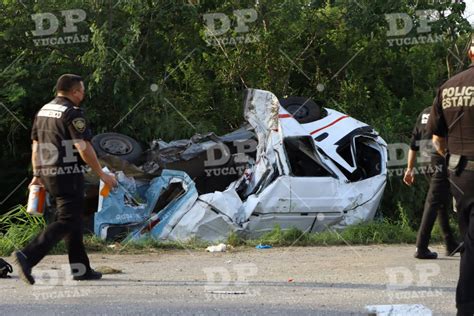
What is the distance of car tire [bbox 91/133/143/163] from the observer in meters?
10.3

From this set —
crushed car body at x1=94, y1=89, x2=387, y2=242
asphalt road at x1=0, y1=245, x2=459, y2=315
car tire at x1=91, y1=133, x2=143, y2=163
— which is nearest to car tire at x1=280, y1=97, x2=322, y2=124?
crushed car body at x1=94, y1=89, x2=387, y2=242

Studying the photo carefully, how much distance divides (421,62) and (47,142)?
29.8ft

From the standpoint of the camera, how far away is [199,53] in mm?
13016

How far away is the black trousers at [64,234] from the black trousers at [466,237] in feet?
10.5

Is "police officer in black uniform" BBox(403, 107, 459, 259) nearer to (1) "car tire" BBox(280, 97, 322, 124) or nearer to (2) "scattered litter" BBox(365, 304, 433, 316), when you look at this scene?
(2) "scattered litter" BBox(365, 304, 433, 316)

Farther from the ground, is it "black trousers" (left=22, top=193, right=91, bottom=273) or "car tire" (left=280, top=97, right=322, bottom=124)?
"car tire" (left=280, top=97, right=322, bottom=124)

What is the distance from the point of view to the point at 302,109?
456 inches

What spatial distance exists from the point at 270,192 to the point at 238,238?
2.30 feet

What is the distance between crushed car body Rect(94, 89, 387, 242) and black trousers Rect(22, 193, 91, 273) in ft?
8.74

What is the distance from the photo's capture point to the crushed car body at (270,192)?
952cm

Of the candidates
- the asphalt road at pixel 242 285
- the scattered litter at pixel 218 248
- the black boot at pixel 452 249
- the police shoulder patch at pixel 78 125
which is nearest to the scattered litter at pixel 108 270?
the asphalt road at pixel 242 285

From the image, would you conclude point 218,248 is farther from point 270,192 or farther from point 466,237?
point 466,237

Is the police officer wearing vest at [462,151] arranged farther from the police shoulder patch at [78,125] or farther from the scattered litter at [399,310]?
the police shoulder patch at [78,125]

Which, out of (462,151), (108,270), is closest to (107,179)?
(108,270)
